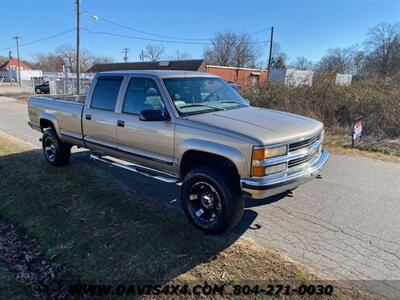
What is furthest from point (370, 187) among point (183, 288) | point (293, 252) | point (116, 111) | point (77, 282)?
point (77, 282)

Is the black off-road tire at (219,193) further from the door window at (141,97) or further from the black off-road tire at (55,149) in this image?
the black off-road tire at (55,149)

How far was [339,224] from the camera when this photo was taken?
412 centimetres

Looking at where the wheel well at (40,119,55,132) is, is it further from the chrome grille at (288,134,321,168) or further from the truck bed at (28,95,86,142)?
the chrome grille at (288,134,321,168)

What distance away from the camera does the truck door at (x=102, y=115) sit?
16.0 ft

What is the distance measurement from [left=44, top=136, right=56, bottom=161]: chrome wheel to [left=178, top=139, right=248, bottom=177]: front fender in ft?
12.5

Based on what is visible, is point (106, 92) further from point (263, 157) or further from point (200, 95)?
point (263, 157)

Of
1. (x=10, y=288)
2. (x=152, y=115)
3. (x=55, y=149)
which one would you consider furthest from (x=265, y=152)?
(x=55, y=149)

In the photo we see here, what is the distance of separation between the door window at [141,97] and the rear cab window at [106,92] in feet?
0.96

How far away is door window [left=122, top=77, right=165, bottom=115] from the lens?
433 centimetres

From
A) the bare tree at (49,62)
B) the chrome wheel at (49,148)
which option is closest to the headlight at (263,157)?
the chrome wheel at (49,148)

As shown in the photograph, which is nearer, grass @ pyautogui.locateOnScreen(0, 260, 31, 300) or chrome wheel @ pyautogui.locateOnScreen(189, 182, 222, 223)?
grass @ pyautogui.locateOnScreen(0, 260, 31, 300)

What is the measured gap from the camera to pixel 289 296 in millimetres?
2797

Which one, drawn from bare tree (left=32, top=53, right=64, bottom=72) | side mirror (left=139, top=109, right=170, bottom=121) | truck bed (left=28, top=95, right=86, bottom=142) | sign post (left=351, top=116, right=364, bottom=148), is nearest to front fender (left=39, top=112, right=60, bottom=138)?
truck bed (left=28, top=95, right=86, bottom=142)

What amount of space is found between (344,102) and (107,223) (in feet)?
34.1
